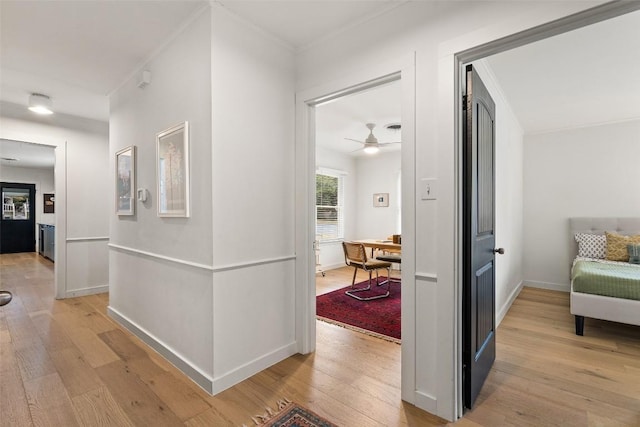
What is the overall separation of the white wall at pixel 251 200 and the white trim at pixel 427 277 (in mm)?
1087

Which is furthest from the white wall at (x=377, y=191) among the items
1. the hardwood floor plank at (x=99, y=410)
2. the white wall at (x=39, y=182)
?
the white wall at (x=39, y=182)

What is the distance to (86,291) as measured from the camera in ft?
14.3

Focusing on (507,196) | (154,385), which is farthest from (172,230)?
(507,196)

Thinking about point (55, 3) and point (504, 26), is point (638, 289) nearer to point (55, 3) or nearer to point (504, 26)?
point (504, 26)

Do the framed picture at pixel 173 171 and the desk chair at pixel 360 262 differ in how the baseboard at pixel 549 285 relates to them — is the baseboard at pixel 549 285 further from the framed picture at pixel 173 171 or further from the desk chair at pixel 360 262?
the framed picture at pixel 173 171

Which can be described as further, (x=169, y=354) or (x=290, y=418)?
(x=169, y=354)

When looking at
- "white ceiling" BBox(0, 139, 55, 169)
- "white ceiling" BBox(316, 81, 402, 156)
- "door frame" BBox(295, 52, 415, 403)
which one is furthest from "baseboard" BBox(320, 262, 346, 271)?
"white ceiling" BBox(0, 139, 55, 169)

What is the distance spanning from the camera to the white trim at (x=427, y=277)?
1.78 metres

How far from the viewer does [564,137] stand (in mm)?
4648

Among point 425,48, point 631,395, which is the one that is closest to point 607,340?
point 631,395

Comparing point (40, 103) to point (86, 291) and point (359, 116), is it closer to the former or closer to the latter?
point (86, 291)

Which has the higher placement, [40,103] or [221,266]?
[40,103]

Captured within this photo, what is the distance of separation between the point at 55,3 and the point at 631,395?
15.4 ft

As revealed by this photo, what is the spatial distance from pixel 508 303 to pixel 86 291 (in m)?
5.91
